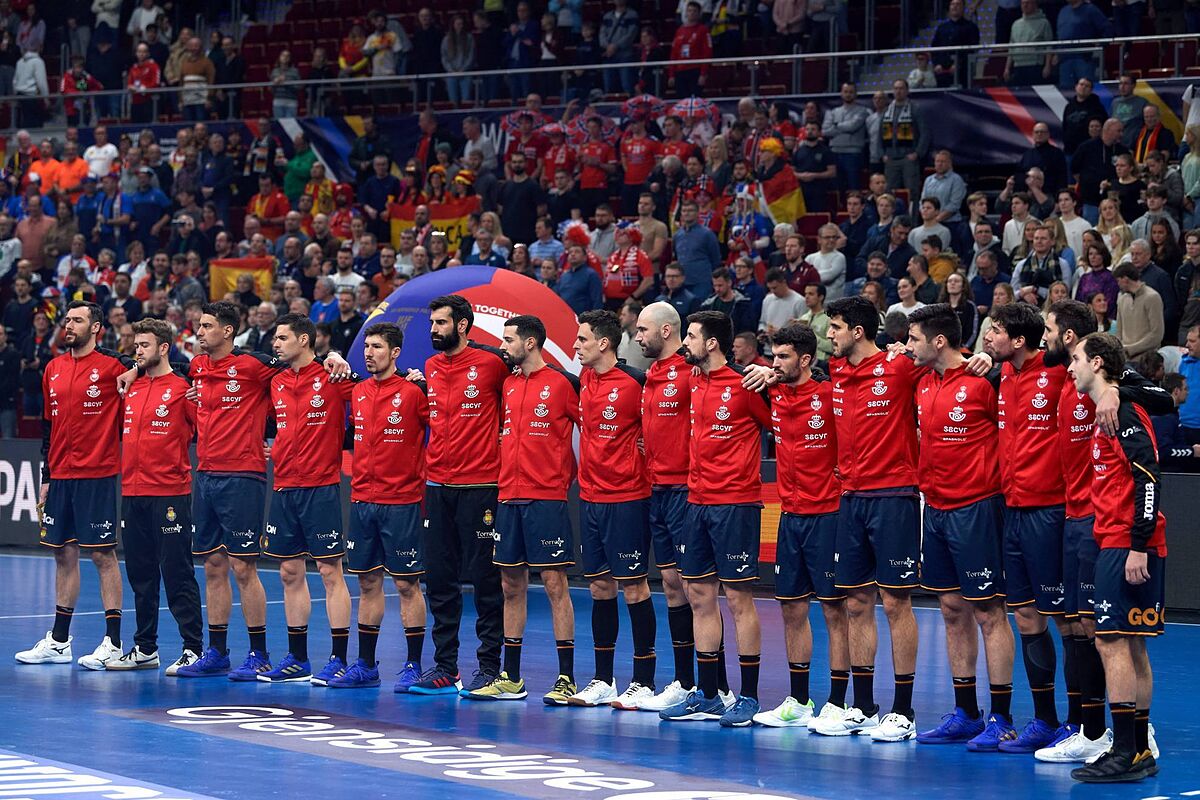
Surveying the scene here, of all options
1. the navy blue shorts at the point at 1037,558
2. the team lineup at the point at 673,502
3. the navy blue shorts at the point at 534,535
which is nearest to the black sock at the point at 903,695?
the team lineup at the point at 673,502

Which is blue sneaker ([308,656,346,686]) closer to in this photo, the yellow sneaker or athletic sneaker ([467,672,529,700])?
athletic sneaker ([467,672,529,700])

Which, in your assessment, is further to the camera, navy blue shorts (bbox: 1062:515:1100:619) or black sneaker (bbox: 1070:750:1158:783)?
navy blue shorts (bbox: 1062:515:1100:619)

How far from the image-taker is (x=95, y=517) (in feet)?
45.8

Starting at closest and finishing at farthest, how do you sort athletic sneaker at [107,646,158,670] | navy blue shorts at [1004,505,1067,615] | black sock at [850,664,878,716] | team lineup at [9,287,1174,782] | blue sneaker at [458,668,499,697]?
team lineup at [9,287,1174,782] < navy blue shorts at [1004,505,1067,615] < black sock at [850,664,878,716] < blue sneaker at [458,668,499,697] < athletic sneaker at [107,646,158,670]

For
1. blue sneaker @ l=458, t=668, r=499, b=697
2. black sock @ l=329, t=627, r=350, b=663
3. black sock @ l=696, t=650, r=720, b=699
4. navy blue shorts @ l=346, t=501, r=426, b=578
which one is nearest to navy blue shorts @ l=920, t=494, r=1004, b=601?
black sock @ l=696, t=650, r=720, b=699

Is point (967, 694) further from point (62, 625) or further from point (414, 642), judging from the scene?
point (62, 625)

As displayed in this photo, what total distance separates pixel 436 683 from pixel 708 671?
6.76 feet

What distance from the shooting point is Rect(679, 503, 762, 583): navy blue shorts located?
11328 mm

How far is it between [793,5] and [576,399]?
44.3ft

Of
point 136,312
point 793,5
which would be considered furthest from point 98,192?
point 793,5

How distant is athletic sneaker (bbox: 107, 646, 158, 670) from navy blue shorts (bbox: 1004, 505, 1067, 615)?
6.66 meters

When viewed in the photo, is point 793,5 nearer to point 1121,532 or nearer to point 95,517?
point 95,517

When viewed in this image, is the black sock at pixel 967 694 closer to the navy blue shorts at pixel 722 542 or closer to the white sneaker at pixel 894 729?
the white sneaker at pixel 894 729

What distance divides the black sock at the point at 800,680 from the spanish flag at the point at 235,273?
14.7m
